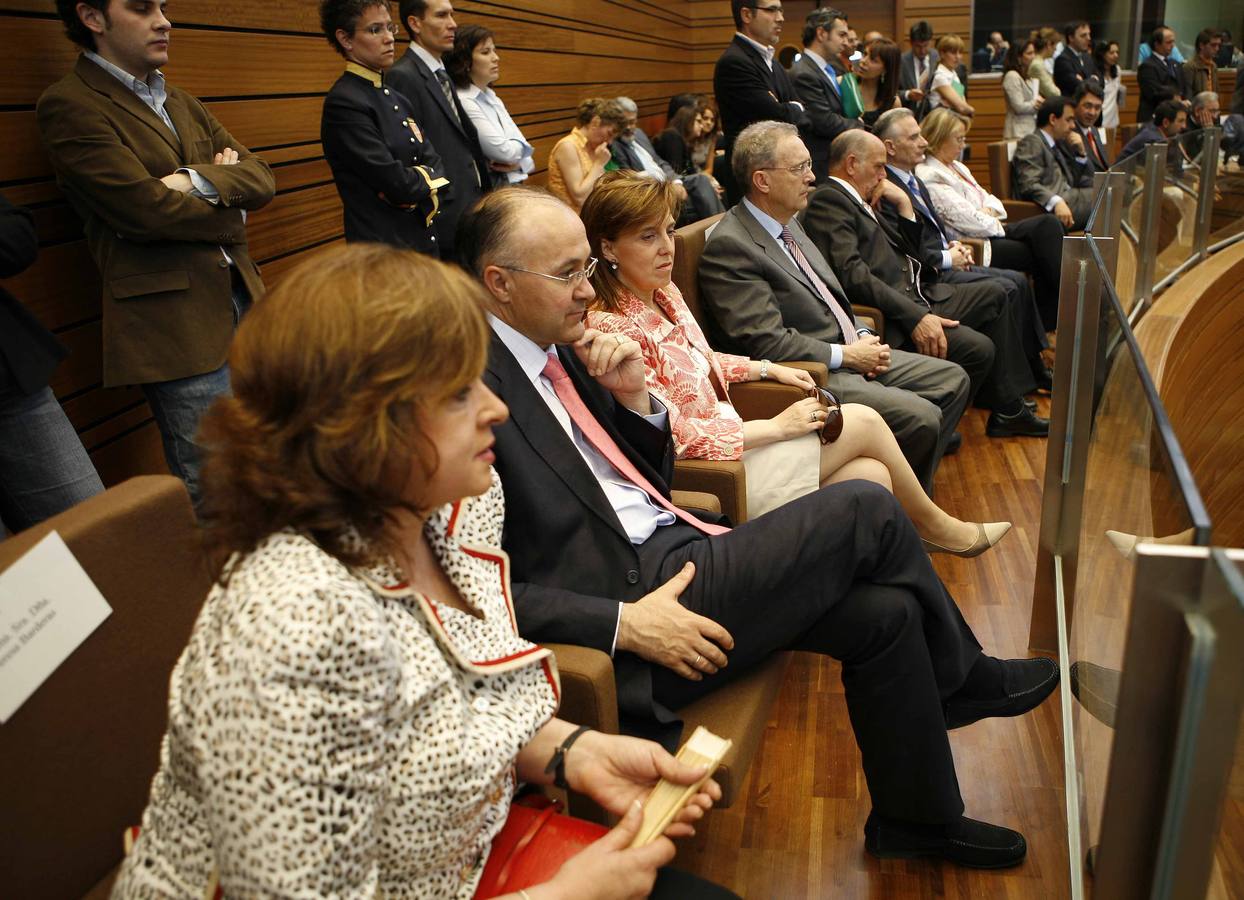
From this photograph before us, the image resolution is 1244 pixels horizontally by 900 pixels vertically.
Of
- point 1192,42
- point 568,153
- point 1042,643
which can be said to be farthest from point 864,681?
point 1192,42

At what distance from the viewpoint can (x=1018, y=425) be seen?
12.2ft

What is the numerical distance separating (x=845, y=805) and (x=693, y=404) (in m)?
0.90

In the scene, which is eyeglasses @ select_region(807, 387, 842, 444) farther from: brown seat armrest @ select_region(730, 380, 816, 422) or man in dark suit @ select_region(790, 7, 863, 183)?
man in dark suit @ select_region(790, 7, 863, 183)

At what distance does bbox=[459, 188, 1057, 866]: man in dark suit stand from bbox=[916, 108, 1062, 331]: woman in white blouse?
3.20 m

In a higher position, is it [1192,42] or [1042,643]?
[1192,42]

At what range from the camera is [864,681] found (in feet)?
5.16

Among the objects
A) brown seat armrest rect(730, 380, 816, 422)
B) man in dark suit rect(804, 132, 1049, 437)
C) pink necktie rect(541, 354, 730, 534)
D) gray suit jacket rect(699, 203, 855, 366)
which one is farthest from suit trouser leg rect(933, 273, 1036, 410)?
pink necktie rect(541, 354, 730, 534)

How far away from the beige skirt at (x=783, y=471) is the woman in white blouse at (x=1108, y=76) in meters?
8.54

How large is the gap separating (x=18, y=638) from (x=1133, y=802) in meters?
1.13

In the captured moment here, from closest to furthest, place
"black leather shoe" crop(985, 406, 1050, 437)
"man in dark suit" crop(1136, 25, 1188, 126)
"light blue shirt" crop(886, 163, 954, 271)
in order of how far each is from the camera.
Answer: "black leather shoe" crop(985, 406, 1050, 437)
"light blue shirt" crop(886, 163, 954, 271)
"man in dark suit" crop(1136, 25, 1188, 126)

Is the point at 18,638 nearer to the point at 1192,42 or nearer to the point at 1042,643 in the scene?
the point at 1042,643

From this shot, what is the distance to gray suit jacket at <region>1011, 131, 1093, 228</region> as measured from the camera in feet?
17.9

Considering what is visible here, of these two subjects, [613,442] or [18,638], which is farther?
[613,442]

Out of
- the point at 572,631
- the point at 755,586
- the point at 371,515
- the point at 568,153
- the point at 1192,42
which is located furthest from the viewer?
the point at 1192,42
